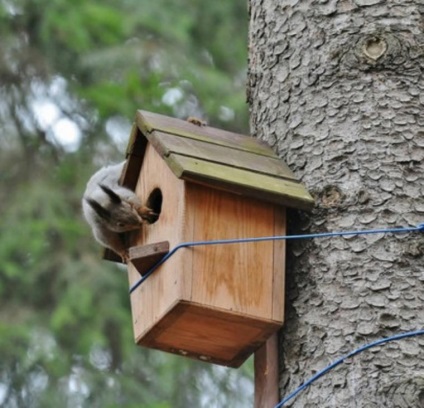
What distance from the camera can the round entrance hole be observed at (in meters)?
3.12

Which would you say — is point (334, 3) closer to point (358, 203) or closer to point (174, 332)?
point (358, 203)

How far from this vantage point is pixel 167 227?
9.50 ft

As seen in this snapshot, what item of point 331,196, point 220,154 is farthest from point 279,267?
point 220,154

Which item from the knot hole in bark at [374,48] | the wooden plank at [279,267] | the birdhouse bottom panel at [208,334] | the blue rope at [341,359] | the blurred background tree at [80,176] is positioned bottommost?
the blue rope at [341,359]

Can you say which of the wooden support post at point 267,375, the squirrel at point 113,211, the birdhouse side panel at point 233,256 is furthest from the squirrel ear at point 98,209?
the wooden support post at point 267,375

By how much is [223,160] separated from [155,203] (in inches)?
14.1

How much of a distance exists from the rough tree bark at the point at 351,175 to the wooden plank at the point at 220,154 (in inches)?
2.1

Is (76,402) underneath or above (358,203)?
above

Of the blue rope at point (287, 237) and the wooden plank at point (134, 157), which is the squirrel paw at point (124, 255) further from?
the blue rope at point (287, 237)

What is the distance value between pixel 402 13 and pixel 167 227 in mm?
717

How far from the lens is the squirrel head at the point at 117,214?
10.1 feet

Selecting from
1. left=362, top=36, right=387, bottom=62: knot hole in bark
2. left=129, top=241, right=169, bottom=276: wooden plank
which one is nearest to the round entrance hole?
left=129, top=241, right=169, bottom=276: wooden plank

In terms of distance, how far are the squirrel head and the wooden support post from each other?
1.58 feet

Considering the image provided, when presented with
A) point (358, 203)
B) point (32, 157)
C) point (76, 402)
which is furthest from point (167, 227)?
point (32, 157)
